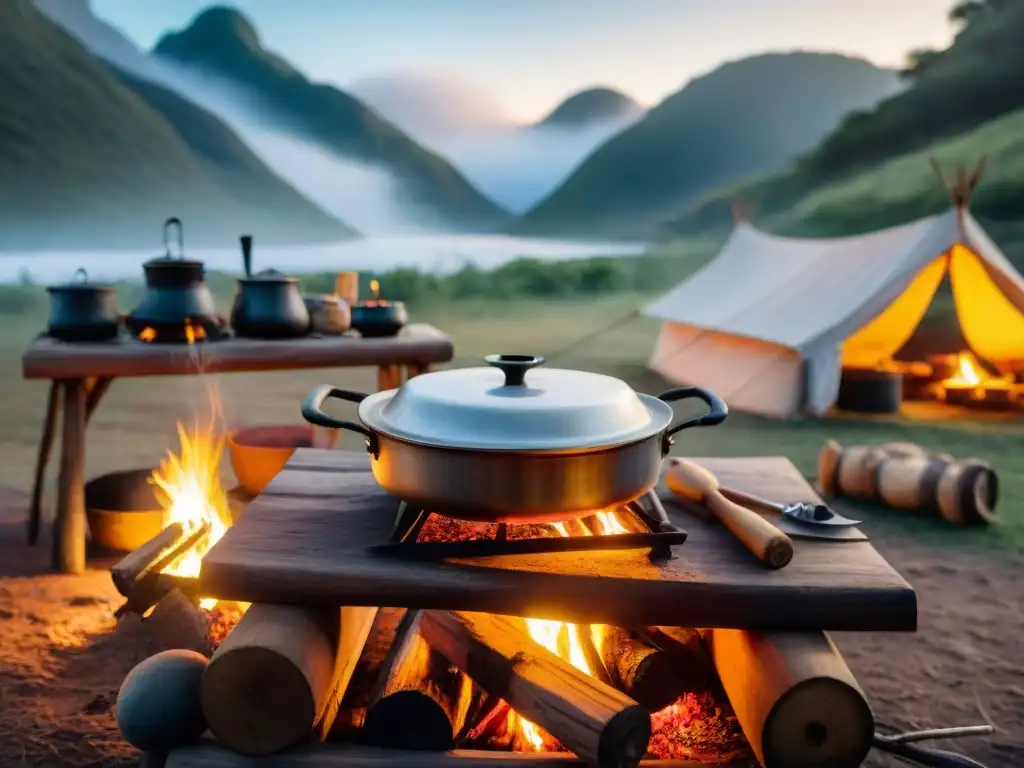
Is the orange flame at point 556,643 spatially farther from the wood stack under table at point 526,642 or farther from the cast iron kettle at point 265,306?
the cast iron kettle at point 265,306

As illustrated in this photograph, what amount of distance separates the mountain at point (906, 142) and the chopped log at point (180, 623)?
16609mm

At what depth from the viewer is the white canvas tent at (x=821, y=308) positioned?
215 inches

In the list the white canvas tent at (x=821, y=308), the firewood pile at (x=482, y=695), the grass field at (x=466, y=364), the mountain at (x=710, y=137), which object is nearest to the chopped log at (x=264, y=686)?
the firewood pile at (x=482, y=695)

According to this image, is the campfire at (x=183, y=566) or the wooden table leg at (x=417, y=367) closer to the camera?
the campfire at (x=183, y=566)

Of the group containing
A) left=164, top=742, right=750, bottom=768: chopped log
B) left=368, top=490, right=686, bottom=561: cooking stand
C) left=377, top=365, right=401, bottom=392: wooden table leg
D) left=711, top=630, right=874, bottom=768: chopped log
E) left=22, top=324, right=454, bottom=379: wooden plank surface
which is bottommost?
left=164, top=742, right=750, bottom=768: chopped log

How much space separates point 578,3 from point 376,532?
11.2 m

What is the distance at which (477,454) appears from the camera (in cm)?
124

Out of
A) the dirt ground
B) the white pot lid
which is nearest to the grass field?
the dirt ground

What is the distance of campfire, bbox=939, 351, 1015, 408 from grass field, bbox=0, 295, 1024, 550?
344 millimetres

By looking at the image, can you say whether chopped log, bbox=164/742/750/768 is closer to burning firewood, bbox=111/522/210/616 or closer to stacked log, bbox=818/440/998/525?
burning firewood, bbox=111/522/210/616

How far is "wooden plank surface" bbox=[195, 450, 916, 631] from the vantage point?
1320 millimetres

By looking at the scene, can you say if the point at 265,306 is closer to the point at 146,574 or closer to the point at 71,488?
the point at 71,488

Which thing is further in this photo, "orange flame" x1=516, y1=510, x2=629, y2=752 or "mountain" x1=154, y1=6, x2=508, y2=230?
"mountain" x1=154, y1=6, x2=508, y2=230

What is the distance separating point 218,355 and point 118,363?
33 centimetres
